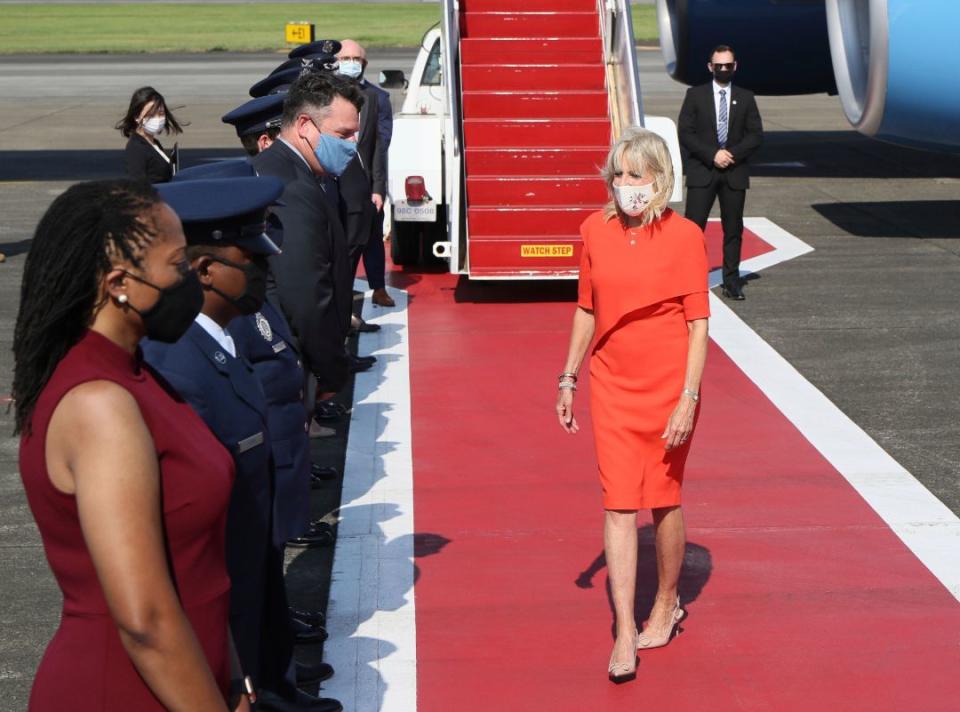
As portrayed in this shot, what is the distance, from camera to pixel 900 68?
12781 mm

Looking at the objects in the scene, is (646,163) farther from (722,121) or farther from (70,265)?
(722,121)

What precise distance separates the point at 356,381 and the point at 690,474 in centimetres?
297

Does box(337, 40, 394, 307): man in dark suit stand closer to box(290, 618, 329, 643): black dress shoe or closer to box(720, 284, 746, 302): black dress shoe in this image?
box(720, 284, 746, 302): black dress shoe

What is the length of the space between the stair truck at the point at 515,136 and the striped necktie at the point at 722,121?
54 centimetres

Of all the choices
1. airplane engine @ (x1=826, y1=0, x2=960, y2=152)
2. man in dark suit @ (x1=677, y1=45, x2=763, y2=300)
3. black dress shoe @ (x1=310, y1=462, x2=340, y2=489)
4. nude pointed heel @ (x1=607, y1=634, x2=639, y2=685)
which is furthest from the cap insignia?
airplane engine @ (x1=826, y1=0, x2=960, y2=152)

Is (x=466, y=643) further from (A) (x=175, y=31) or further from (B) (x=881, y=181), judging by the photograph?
(A) (x=175, y=31)

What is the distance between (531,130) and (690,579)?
7.23 meters

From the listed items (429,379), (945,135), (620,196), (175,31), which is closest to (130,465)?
(620,196)

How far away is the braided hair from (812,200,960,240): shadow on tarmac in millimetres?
13379

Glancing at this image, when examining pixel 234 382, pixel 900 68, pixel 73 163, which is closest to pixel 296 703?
pixel 234 382

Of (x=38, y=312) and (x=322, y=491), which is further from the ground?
(x=38, y=312)

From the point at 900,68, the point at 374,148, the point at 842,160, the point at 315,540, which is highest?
the point at 900,68

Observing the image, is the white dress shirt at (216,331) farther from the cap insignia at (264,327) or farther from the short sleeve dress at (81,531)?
the short sleeve dress at (81,531)

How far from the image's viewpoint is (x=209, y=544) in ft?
9.23
